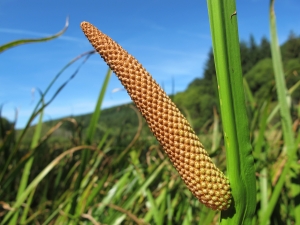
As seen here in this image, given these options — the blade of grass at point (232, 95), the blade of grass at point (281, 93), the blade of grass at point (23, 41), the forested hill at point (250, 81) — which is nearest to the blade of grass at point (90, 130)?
A: the blade of grass at point (23, 41)

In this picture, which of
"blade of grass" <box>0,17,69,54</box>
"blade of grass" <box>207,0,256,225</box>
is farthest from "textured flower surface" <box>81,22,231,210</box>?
"blade of grass" <box>0,17,69,54</box>

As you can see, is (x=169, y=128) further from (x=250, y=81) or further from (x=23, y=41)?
(x=250, y=81)

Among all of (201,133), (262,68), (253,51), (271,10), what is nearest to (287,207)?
(271,10)

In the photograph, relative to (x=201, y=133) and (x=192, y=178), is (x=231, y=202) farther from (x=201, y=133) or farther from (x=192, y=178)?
(x=201, y=133)

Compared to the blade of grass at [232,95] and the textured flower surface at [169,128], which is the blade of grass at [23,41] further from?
the blade of grass at [232,95]

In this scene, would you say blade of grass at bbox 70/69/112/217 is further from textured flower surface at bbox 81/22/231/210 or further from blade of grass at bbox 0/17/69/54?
textured flower surface at bbox 81/22/231/210

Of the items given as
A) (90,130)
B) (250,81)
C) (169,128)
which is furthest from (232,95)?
(250,81)
